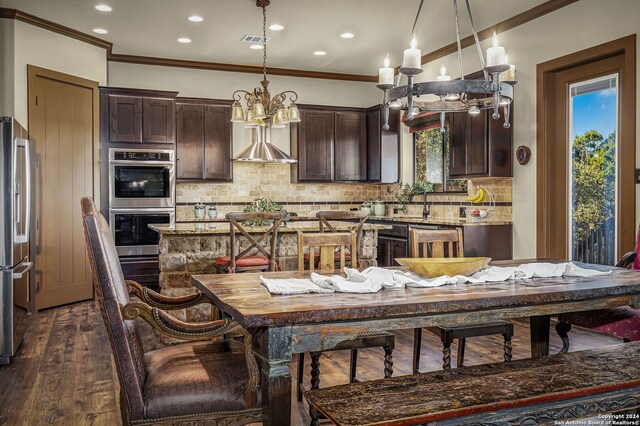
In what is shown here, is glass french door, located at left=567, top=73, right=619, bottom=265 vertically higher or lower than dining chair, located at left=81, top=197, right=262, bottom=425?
higher

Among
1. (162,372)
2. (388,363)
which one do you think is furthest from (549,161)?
(162,372)

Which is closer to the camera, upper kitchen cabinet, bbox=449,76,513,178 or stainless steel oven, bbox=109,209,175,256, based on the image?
upper kitchen cabinet, bbox=449,76,513,178

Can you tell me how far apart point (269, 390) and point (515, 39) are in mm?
4889

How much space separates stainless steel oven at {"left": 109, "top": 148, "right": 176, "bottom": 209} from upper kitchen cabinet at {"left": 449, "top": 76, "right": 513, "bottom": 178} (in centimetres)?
331

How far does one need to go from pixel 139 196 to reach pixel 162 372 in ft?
15.9

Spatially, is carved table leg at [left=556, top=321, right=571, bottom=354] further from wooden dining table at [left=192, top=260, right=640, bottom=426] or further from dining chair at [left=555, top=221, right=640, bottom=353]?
wooden dining table at [left=192, top=260, right=640, bottom=426]

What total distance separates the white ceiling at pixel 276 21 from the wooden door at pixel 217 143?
27.2 inches

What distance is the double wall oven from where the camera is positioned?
638 centimetres

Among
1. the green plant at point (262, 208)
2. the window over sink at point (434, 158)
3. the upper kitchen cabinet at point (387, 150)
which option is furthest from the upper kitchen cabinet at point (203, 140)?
the window over sink at point (434, 158)

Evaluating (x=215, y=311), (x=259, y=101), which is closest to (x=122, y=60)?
(x=259, y=101)

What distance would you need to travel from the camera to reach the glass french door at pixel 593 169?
15.4 ft

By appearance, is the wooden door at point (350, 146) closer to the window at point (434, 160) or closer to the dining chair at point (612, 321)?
the window at point (434, 160)

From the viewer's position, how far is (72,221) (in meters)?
6.00

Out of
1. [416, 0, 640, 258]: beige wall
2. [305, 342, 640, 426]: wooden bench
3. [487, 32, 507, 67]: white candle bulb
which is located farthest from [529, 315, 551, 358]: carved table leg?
[416, 0, 640, 258]: beige wall
